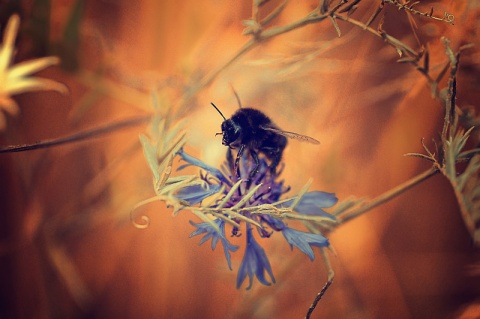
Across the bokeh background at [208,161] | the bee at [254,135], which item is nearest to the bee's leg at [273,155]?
the bee at [254,135]

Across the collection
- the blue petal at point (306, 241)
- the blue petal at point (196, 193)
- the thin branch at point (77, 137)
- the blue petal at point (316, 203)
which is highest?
the thin branch at point (77, 137)

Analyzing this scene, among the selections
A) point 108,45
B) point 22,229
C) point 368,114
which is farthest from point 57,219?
point 368,114

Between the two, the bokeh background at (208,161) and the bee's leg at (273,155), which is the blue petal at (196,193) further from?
the bokeh background at (208,161)

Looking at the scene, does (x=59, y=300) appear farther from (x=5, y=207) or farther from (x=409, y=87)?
(x=409, y=87)

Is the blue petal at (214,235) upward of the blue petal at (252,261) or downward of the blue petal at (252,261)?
upward

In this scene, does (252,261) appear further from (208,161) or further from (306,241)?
(208,161)
